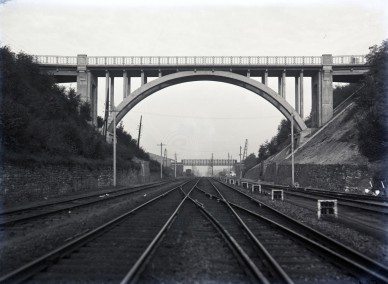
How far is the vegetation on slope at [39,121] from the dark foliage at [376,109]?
2252cm

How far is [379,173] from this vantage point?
87.6 ft

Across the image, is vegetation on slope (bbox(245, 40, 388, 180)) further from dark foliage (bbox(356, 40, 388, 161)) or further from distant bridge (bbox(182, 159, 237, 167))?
distant bridge (bbox(182, 159, 237, 167))

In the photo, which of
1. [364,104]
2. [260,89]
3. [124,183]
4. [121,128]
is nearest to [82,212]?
[364,104]

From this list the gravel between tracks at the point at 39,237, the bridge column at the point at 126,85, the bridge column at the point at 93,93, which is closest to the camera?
the gravel between tracks at the point at 39,237

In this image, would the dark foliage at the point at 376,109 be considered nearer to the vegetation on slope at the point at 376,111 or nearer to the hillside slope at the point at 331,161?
the vegetation on slope at the point at 376,111

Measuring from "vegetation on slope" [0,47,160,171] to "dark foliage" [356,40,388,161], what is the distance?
22.5 metres

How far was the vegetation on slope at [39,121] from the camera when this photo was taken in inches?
869

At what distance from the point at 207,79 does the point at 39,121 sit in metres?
34.0

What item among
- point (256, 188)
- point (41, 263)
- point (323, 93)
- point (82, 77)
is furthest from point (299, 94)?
point (41, 263)

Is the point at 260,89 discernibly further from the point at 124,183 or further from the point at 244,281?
the point at 244,281

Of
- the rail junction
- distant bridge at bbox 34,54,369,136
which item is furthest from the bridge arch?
the rail junction

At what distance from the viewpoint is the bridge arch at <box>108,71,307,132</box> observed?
5612cm

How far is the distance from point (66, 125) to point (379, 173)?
2628 centimetres

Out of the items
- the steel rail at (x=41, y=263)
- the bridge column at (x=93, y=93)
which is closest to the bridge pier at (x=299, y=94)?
the bridge column at (x=93, y=93)
